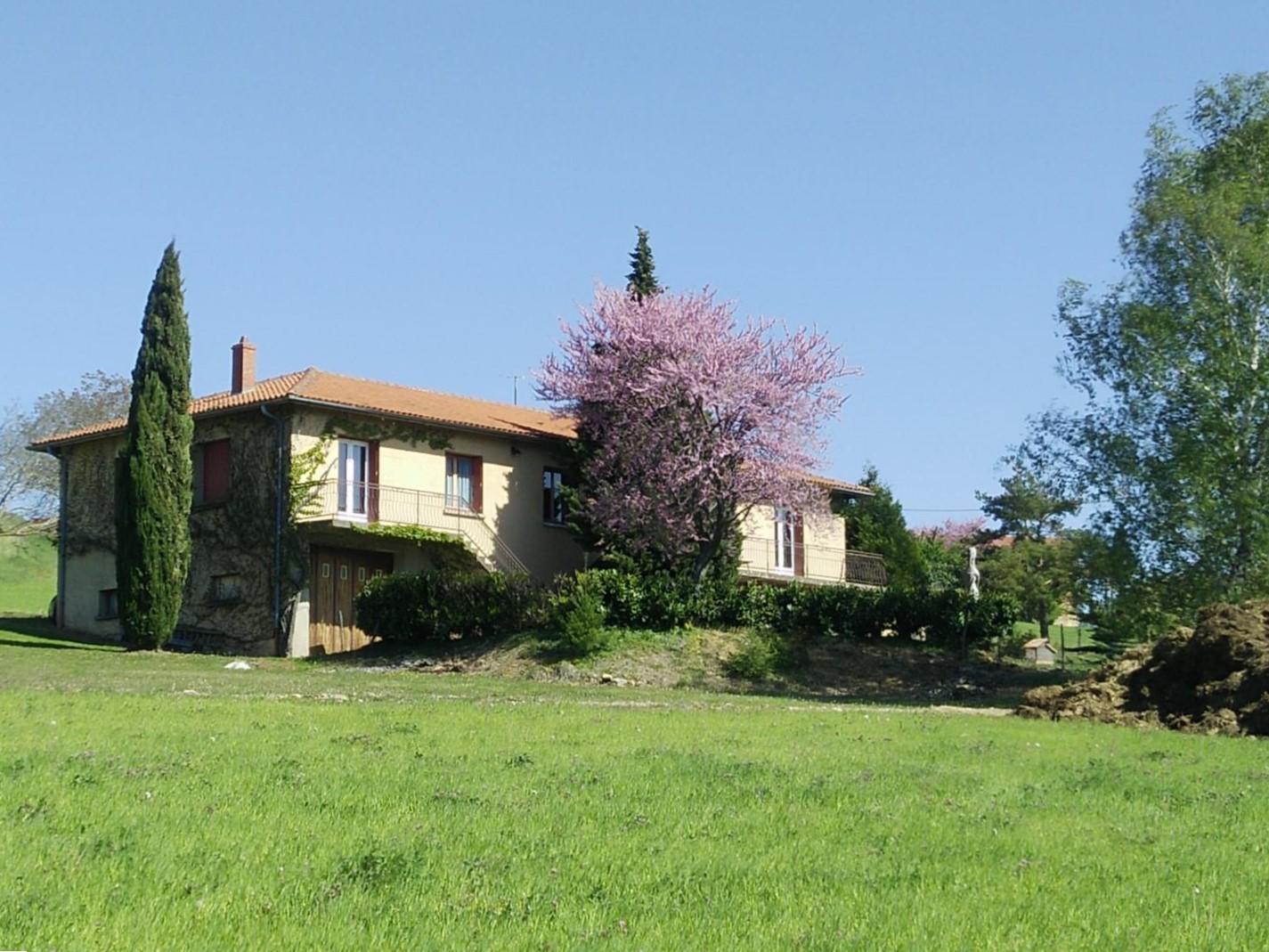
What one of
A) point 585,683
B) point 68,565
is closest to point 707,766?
point 585,683

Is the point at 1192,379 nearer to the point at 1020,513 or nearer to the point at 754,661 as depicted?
the point at 754,661

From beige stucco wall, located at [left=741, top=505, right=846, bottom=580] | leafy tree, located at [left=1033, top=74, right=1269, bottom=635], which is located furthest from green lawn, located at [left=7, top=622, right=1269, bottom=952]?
beige stucco wall, located at [left=741, top=505, right=846, bottom=580]

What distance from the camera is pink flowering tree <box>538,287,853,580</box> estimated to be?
3881cm

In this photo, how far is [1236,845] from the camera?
1021 cm

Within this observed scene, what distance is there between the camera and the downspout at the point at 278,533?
130 feet

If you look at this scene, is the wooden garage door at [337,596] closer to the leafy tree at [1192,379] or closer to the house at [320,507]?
the house at [320,507]

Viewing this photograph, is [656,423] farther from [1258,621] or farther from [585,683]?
[1258,621]

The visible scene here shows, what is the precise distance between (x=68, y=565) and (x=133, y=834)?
40167 mm

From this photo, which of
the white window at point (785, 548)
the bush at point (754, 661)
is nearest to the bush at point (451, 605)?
the bush at point (754, 661)

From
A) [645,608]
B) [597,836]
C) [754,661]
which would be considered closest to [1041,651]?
[645,608]

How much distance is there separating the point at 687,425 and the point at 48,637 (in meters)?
18.2

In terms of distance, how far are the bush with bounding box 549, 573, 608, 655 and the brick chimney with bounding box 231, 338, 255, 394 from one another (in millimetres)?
14604

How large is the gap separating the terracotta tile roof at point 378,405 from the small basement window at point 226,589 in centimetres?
442

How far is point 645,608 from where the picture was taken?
3559cm
